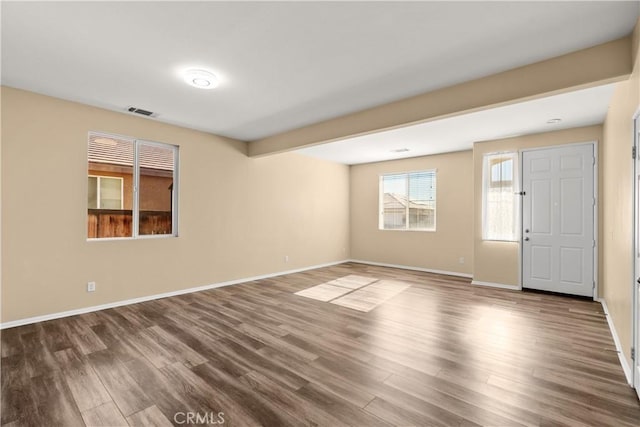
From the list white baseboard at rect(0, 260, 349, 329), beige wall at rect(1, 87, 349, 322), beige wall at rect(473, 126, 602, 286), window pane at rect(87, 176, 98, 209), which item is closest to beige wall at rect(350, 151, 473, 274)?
beige wall at rect(473, 126, 602, 286)

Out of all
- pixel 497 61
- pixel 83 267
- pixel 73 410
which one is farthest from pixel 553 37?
pixel 83 267

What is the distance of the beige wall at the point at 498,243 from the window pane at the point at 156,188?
5498 mm

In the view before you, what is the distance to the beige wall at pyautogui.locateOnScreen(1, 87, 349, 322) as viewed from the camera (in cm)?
337

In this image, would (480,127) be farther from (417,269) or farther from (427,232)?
(417,269)

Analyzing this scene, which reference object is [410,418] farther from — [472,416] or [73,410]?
[73,410]

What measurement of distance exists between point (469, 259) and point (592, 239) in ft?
6.76

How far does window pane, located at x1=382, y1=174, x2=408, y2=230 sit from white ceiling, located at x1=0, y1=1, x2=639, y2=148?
4097 mm

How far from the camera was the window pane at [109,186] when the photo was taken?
3965mm

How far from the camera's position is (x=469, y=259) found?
619 centimetres

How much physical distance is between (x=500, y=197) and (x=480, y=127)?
158cm

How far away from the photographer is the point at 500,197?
5422mm

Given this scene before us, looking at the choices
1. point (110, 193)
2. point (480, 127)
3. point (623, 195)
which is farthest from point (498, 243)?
point (110, 193)

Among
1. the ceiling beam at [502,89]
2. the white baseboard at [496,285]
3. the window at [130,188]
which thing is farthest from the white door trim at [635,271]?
the window at [130,188]

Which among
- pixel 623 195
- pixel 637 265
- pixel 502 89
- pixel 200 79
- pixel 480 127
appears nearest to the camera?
pixel 637 265
